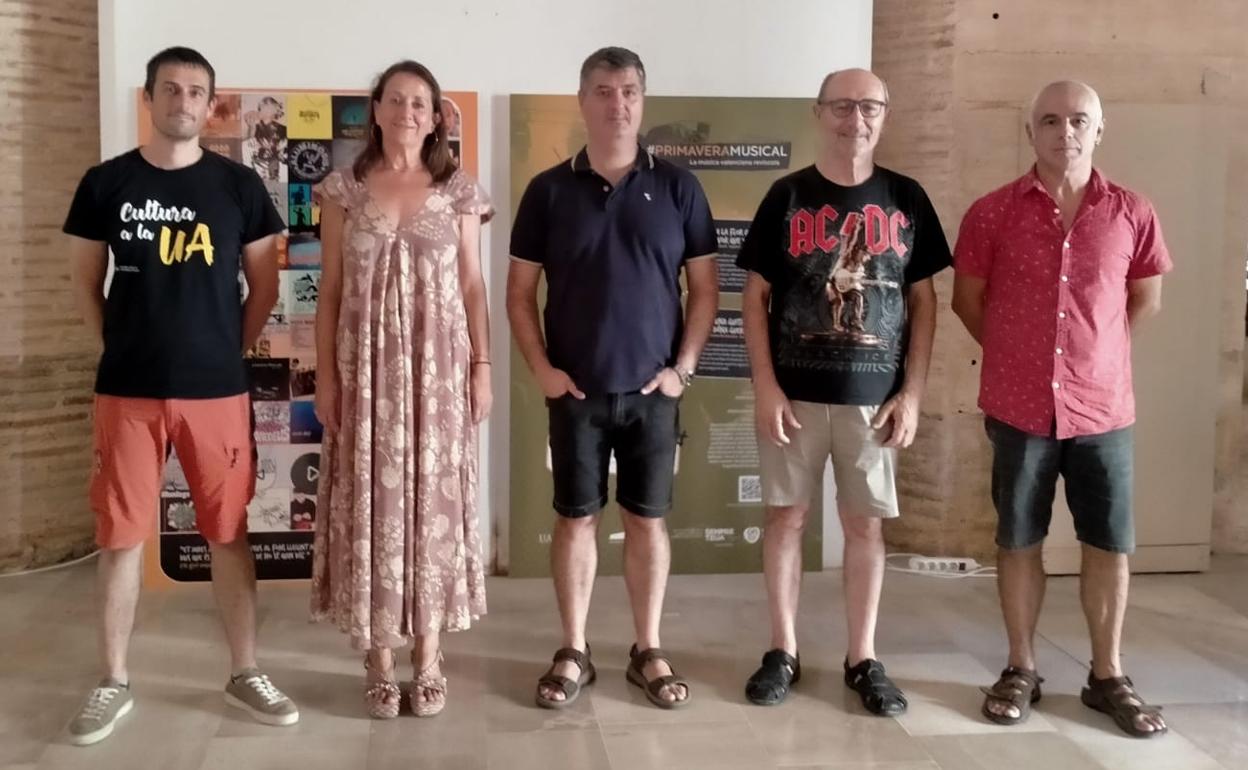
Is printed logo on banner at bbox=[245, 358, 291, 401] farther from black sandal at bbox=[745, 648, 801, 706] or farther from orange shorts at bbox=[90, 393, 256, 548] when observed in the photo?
black sandal at bbox=[745, 648, 801, 706]

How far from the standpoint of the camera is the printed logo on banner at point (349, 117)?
403 cm

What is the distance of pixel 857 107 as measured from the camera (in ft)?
9.71

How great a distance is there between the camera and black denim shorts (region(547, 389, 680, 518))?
3076mm

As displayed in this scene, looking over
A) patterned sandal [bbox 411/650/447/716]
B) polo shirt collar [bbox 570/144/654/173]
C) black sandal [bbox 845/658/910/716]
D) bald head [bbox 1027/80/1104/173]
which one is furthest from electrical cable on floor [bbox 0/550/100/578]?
bald head [bbox 1027/80/1104/173]

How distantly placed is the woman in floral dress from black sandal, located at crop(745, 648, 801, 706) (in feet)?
2.65

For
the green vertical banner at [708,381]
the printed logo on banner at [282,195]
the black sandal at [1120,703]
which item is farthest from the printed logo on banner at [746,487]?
the printed logo on banner at [282,195]

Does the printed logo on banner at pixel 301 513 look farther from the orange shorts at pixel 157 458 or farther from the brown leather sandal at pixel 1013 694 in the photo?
the brown leather sandal at pixel 1013 694

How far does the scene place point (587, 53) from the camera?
13.7 ft

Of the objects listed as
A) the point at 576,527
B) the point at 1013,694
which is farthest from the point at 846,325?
the point at 1013,694

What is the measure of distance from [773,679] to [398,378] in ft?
4.29

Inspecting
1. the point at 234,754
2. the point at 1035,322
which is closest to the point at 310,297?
the point at 234,754

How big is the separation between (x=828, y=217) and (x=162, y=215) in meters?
1.69

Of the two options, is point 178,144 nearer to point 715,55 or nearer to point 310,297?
point 310,297

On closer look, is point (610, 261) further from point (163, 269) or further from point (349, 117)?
point (349, 117)
